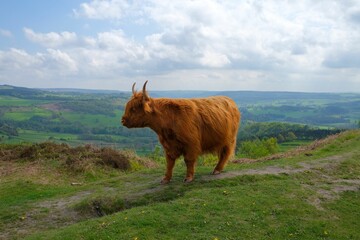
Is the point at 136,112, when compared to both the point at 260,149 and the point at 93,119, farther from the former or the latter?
the point at 93,119

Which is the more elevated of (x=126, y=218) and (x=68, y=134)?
(x=126, y=218)

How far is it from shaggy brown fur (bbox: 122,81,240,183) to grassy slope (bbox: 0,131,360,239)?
1115 mm

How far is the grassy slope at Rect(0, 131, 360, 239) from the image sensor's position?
8.02m

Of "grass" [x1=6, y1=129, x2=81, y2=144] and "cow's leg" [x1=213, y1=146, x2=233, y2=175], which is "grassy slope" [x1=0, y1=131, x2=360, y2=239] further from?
"grass" [x1=6, y1=129, x2=81, y2=144]

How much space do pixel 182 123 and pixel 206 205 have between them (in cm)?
292

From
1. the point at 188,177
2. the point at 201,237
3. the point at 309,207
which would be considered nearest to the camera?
the point at 201,237

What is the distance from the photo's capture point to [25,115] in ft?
425

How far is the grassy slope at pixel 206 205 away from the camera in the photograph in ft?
26.3

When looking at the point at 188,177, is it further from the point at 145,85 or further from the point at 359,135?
the point at 359,135

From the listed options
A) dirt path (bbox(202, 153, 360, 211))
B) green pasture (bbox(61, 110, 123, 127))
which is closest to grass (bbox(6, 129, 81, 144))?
green pasture (bbox(61, 110, 123, 127))

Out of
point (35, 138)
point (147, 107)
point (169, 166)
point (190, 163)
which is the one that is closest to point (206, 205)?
point (190, 163)

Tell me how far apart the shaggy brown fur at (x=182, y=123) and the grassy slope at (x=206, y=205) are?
1.12 m

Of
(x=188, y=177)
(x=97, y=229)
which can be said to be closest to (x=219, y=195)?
(x=188, y=177)

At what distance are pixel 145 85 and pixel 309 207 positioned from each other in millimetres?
5770
